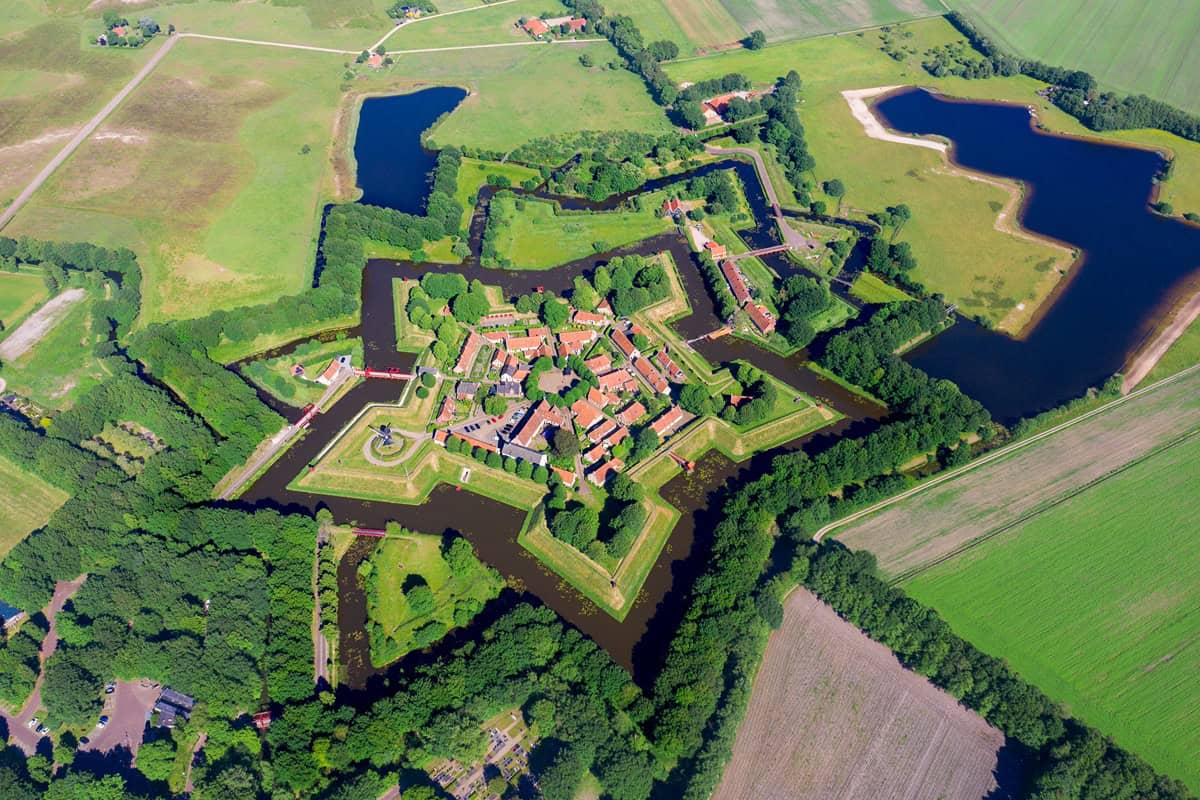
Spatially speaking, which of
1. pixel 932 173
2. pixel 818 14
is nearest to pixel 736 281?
pixel 932 173

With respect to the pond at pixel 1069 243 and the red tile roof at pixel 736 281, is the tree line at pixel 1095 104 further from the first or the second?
the red tile roof at pixel 736 281

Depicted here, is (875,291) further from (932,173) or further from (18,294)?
(18,294)

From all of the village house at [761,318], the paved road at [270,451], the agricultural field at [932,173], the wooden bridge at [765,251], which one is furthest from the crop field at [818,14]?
the paved road at [270,451]

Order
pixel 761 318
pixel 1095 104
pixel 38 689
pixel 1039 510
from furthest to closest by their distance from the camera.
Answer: pixel 1095 104
pixel 761 318
pixel 1039 510
pixel 38 689

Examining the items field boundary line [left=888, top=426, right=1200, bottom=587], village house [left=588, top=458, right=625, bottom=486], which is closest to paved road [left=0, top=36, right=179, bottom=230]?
village house [left=588, top=458, right=625, bottom=486]

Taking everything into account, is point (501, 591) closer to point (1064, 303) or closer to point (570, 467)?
point (570, 467)

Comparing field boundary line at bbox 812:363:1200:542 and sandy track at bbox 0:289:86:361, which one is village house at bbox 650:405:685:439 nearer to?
field boundary line at bbox 812:363:1200:542
